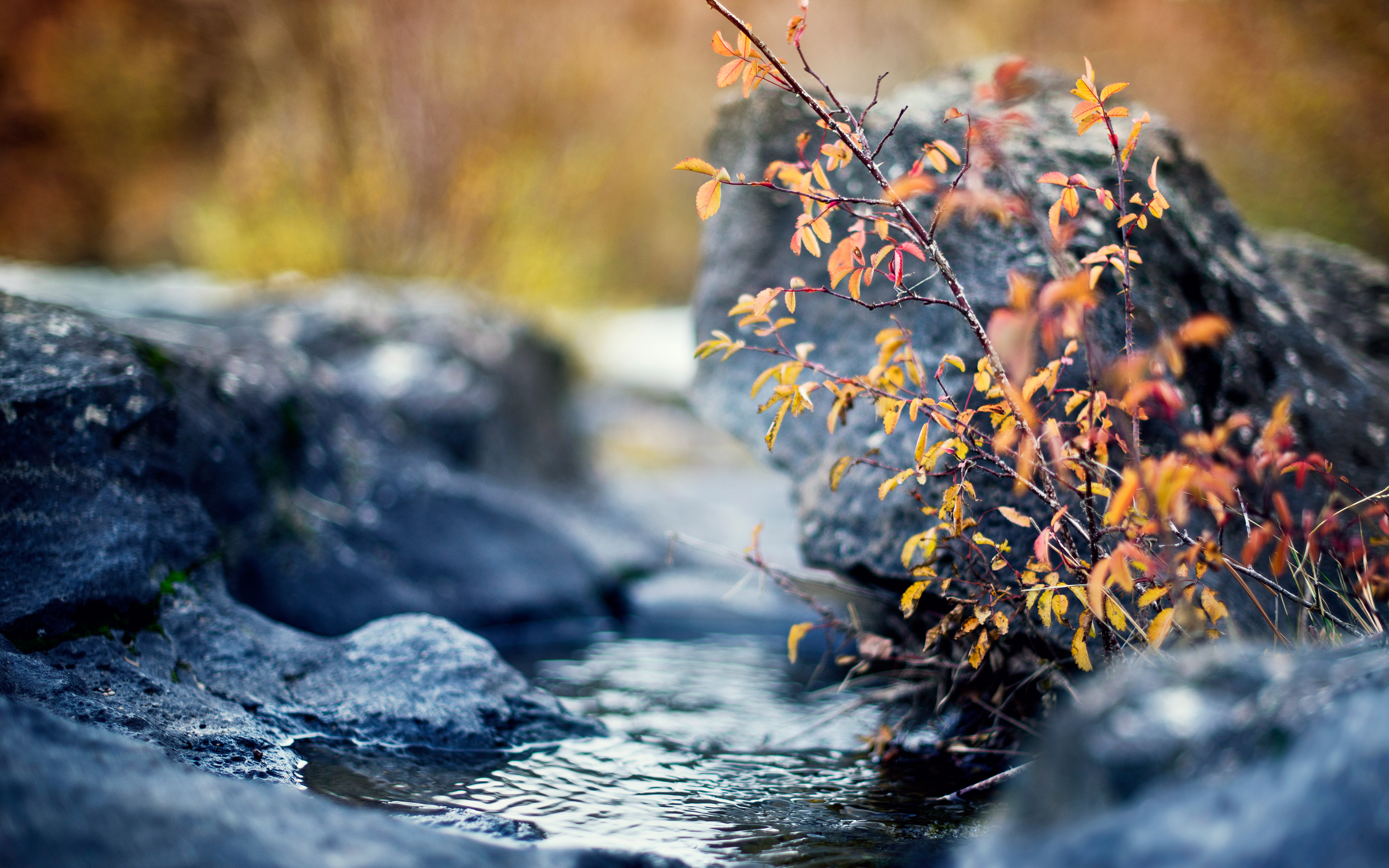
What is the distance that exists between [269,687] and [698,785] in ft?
3.91

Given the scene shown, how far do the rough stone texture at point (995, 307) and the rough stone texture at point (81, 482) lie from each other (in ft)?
5.94

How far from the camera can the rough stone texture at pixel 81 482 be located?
7.21 ft

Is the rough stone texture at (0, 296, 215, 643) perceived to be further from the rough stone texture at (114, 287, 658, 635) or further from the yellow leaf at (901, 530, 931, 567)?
the yellow leaf at (901, 530, 931, 567)

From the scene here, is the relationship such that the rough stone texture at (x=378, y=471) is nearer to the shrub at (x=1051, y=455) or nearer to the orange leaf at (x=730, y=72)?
the shrub at (x=1051, y=455)

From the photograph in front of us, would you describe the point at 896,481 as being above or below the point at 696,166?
below

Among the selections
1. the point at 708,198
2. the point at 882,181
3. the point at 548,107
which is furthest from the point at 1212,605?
the point at 548,107

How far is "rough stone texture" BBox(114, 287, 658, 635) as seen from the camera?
3.33 meters

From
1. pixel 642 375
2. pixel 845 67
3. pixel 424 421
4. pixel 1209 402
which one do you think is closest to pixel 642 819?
pixel 1209 402

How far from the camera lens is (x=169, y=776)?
1.34 metres

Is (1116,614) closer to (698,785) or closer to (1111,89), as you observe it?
(1111,89)

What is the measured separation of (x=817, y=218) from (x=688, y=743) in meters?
1.64

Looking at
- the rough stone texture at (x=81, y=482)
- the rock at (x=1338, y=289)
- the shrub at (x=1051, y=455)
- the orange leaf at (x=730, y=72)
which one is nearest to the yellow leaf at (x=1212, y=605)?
the shrub at (x=1051, y=455)

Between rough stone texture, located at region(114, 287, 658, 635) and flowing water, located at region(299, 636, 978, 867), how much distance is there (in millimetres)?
1134

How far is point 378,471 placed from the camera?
3.99m
